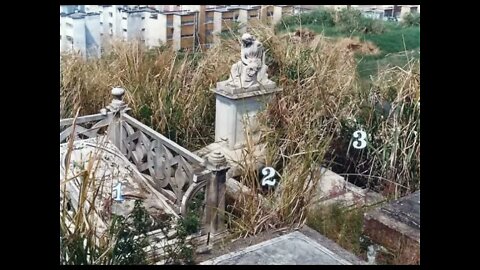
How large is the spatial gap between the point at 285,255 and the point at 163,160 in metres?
0.84

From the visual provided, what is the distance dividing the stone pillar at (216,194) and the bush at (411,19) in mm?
1237

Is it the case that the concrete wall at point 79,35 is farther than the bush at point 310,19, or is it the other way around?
the bush at point 310,19

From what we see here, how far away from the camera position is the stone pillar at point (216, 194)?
3.89m

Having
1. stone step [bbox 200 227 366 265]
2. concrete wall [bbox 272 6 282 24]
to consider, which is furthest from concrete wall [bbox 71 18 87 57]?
stone step [bbox 200 227 366 265]

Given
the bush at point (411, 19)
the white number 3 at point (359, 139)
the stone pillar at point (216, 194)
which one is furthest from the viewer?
the white number 3 at point (359, 139)

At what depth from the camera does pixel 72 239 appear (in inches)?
148

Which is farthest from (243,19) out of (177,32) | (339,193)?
(339,193)

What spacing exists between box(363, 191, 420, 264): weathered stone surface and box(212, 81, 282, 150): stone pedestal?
78cm

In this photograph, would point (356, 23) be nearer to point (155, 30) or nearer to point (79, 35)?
point (155, 30)

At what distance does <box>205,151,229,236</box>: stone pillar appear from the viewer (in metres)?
3.89

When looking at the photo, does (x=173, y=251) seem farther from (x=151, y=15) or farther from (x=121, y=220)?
(x=151, y=15)

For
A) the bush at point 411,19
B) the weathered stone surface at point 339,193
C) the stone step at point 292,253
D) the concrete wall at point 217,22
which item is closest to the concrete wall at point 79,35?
the concrete wall at point 217,22

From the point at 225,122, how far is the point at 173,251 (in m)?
0.79

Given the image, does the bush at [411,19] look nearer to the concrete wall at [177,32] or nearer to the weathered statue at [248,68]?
the weathered statue at [248,68]
